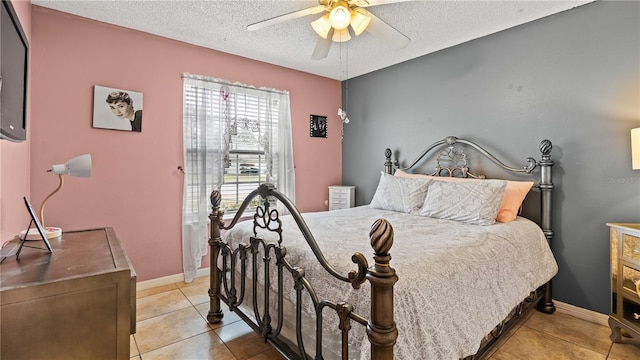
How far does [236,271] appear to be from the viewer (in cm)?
219

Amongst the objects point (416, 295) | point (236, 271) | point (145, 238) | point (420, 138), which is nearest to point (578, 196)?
point (420, 138)

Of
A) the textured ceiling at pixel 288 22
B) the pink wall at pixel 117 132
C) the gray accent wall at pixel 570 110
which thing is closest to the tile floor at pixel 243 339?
the gray accent wall at pixel 570 110

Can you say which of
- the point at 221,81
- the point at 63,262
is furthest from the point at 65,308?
the point at 221,81

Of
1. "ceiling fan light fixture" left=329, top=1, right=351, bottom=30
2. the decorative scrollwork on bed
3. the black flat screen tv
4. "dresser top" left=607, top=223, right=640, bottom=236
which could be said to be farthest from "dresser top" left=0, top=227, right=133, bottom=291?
"dresser top" left=607, top=223, right=640, bottom=236

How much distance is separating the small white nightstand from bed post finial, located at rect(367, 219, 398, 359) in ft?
10.2

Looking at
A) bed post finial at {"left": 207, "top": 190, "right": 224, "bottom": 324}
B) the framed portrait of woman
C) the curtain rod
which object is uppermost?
the curtain rod

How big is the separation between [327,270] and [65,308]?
0.94 metres

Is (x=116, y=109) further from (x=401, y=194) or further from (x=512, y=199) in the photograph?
(x=512, y=199)

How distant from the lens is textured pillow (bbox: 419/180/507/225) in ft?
7.84

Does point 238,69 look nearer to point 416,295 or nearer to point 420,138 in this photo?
point 420,138

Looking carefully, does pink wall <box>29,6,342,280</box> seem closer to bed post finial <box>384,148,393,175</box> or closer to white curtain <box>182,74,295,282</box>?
white curtain <box>182,74,295,282</box>

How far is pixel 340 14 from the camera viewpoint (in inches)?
79.1

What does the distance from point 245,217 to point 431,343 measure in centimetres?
277

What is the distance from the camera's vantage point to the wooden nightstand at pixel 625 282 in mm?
1935
